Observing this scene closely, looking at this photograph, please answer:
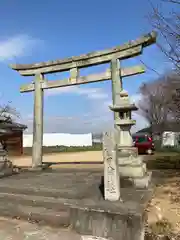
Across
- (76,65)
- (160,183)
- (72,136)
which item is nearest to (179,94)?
(160,183)

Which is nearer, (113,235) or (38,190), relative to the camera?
(113,235)

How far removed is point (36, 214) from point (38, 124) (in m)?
6.01

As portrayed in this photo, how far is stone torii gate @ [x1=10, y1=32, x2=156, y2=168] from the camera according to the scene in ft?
29.3

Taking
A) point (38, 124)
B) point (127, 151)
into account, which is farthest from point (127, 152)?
point (38, 124)

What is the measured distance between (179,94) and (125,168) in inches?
182

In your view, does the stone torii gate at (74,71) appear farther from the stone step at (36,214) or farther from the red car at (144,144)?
the red car at (144,144)

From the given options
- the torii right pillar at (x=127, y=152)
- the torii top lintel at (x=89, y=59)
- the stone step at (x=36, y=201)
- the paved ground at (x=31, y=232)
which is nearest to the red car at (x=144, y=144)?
the torii top lintel at (x=89, y=59)

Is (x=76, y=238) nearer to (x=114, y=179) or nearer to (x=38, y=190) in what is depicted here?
(x=114, y=179)

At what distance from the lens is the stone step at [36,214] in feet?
14.2

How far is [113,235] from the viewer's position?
3.82 metres

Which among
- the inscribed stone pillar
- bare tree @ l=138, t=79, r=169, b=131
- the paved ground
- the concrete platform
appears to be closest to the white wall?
bare tree @ l=138, t=79, r=169, b=131

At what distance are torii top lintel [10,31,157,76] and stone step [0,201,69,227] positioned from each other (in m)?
6.25

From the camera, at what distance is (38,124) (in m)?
10.2

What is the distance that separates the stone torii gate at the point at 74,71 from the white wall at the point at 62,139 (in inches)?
1042
